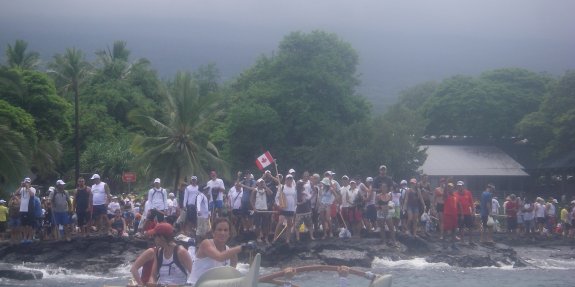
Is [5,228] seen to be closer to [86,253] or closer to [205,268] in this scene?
[86,253]

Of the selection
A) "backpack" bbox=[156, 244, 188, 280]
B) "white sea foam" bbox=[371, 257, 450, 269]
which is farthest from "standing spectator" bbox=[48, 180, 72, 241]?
"backpack" bbox=[156, 244, 188, 280]

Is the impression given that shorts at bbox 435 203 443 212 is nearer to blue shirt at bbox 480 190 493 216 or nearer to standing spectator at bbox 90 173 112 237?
blue shirt at bbox 480 190 493 216

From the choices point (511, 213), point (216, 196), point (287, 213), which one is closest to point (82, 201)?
point (216, 196)

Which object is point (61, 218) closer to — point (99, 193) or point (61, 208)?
point (61, 208)

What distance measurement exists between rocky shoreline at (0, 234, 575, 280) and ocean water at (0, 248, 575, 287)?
287mm

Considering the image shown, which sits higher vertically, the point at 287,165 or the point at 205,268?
the point at 287,165

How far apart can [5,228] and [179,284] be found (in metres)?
17.9

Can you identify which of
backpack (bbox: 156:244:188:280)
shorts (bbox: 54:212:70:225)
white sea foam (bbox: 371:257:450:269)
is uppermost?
shorts (bbox: 54:212:70:225)

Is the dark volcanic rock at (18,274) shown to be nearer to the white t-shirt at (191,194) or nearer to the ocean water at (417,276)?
the ocean water at (417,276)

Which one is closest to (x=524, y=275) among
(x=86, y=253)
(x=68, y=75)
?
(x=86, y=253)

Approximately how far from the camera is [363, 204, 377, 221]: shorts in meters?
23.6

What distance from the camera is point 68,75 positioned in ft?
176

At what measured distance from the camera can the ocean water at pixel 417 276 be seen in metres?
20.8

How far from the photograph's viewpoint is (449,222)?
24.3 metres
